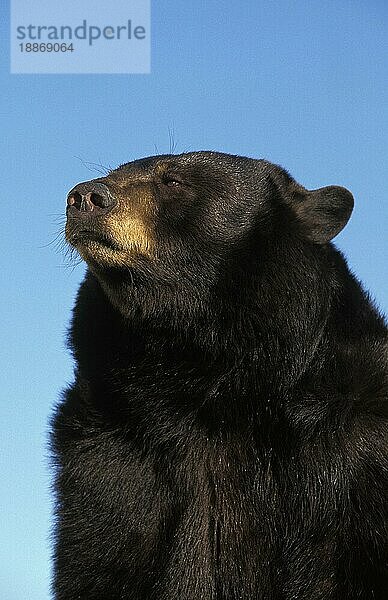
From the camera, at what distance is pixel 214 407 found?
7250mm

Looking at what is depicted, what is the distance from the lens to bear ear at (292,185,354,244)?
750 centimetres

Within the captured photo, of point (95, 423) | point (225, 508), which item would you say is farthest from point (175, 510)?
point (95, 423)

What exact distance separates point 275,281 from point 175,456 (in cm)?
139

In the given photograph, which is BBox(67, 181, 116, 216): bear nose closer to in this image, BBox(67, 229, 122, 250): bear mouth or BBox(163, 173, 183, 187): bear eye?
BBox(67, 229, 122, 250): bear mouth

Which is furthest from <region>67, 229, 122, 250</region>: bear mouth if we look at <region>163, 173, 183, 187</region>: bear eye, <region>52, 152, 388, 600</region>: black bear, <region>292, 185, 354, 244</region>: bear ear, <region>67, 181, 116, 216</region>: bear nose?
<region>292, 185, 354, 244</region>: bear ear

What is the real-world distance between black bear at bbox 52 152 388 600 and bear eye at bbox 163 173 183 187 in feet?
0.03

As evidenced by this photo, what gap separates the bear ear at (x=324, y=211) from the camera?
24.6 ft

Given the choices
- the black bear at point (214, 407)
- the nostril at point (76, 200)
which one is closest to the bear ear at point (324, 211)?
the black bear at point (214, 407)

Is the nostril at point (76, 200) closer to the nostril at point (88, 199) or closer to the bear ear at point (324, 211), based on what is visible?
the nostril at point (88, 199)

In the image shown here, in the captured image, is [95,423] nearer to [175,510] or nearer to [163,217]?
[175,510]

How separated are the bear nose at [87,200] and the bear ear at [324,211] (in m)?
1.48

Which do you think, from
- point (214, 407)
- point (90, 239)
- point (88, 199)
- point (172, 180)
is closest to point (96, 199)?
point (88, 199)

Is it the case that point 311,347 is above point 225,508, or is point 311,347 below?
above

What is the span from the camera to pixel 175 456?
728 centimetres
